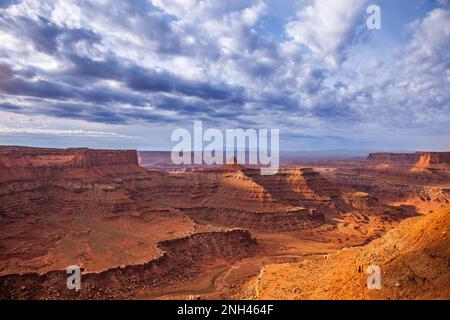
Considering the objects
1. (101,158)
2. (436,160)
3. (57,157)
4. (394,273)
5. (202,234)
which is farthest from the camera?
(436,160)

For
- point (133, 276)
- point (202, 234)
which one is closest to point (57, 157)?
point (202, 234)

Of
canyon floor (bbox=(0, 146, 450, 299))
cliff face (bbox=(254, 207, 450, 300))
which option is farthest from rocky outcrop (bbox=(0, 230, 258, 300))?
cliff face (bbox=(254, 207, 450, 300))

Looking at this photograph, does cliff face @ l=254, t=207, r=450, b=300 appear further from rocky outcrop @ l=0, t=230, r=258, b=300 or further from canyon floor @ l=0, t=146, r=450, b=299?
rocky outcrop @ l=0, t=230, r=258, b=300

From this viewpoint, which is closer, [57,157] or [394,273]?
[394,273]

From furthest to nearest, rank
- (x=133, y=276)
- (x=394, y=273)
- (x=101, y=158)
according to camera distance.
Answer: (x=101, y=158), (x=133, y=276), (x=394, y=273)

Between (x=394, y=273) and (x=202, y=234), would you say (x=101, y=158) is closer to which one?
(x=202, y=234)
